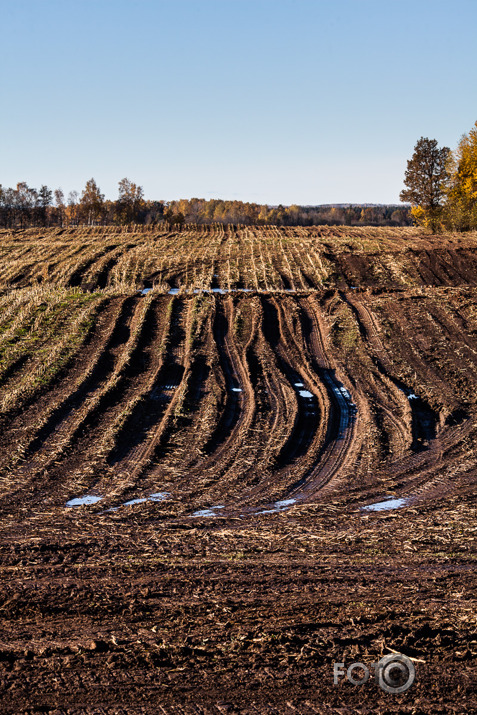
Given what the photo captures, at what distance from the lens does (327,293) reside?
25.8 metres

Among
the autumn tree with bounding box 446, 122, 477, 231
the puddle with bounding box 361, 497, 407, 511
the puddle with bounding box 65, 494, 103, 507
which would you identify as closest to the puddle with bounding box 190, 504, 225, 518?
the puddle with bounding box 65, 494, 103, 507

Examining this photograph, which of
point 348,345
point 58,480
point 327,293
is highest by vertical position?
point 327,293

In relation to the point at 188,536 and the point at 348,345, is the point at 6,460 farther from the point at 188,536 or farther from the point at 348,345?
the point at 348,345

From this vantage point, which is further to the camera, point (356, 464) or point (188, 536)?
point (356, 464)

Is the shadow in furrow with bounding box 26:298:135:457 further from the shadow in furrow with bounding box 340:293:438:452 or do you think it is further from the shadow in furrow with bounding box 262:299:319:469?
the shadow in furrow with bounding box 340:293:438:452

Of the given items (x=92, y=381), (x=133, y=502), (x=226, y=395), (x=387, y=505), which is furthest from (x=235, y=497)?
(x=92, y=381)

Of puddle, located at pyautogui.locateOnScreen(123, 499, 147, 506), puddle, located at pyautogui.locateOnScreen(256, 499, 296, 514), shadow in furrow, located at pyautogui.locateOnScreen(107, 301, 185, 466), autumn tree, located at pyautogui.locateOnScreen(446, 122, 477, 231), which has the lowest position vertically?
puddle, located at pyautogui.locateOnScreen(123, 499, 147, 506)

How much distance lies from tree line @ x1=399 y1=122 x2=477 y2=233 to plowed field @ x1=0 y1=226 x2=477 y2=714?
2565 centimetres

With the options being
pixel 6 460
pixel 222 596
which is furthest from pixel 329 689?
pixel 6 460

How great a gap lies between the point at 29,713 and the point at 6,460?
24.9 ft

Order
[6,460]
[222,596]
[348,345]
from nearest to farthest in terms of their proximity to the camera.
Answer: [222,596] → [6,460] → [348,345]

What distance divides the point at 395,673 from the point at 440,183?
54.1 meters

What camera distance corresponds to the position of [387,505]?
9.77 meters

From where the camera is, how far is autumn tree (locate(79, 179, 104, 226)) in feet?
352
